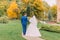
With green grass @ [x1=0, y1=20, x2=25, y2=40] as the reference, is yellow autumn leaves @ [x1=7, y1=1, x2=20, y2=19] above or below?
below

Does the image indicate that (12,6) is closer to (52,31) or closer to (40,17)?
(40,17)

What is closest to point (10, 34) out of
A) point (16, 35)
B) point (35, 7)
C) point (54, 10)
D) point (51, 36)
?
point (16, 35)

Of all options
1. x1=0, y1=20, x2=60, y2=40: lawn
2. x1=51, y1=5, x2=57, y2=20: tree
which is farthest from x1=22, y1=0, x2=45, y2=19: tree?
x1=0, y1=20, x2=60, y2=40: lawn

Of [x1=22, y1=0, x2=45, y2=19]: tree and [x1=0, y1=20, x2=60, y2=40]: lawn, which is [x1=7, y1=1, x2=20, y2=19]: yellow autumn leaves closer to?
[x1=22, y1=0, x2=45, y2=19]: tree

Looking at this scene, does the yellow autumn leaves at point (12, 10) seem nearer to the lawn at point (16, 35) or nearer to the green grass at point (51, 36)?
the lawn at point (16, 35)

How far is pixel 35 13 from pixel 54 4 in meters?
2.57

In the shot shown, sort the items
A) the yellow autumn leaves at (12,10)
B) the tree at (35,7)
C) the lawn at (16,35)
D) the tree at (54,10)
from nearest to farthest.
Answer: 1. the lawn at (16,35)
2. the tree at (35,7)
3. the tree at (54,10)
4. the yellow autumn leaves at (12,10)

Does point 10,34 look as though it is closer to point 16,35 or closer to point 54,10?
point 16,35

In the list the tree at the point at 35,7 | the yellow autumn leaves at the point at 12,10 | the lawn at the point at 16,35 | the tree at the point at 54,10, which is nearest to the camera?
the lawn at the point at 16,35

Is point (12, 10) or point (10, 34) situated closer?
point (10, 34)

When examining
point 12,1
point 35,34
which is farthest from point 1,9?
point 35,34

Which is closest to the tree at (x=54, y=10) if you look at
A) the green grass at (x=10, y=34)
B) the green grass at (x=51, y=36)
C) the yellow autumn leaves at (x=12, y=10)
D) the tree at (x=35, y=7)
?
the tree at (x=35, y=7)

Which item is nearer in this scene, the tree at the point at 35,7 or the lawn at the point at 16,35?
the lawn at the point at 16,35

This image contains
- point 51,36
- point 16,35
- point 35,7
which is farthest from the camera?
point 35,7
